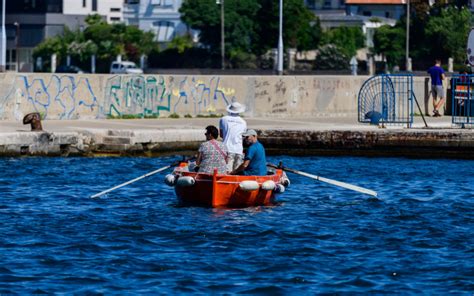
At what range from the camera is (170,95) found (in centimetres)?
3741

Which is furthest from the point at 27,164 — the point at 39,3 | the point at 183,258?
the point at 39,3

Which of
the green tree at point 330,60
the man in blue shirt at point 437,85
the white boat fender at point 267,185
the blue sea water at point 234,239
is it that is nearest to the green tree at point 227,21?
the green tree at point 330,60

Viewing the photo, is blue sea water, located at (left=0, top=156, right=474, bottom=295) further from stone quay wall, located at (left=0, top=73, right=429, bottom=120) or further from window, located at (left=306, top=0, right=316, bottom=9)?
window, located at (left=306, top=0, right=316, bottom=9)

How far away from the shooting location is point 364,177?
1141 inches

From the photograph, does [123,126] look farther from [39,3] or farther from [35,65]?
[39,3]

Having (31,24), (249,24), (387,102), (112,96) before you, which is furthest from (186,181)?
(31,24)

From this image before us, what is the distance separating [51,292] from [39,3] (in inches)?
3884

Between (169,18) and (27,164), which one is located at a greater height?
(169,18)

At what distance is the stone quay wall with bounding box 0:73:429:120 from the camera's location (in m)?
34.8

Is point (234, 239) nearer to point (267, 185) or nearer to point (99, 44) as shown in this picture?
point (267, 185)

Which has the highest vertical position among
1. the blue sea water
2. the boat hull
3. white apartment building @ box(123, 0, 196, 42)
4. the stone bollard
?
white apartment building @ box(123, 0, 196, 42)

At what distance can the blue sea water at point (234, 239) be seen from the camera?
16391mm

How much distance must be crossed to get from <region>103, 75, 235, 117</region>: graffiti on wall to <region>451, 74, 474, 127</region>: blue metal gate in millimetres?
6588

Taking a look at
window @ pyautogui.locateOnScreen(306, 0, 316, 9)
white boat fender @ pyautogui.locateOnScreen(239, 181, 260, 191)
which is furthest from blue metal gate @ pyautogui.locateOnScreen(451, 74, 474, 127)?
window @ pyautogui.locateOnScreen(306, 0, 316, 9)
